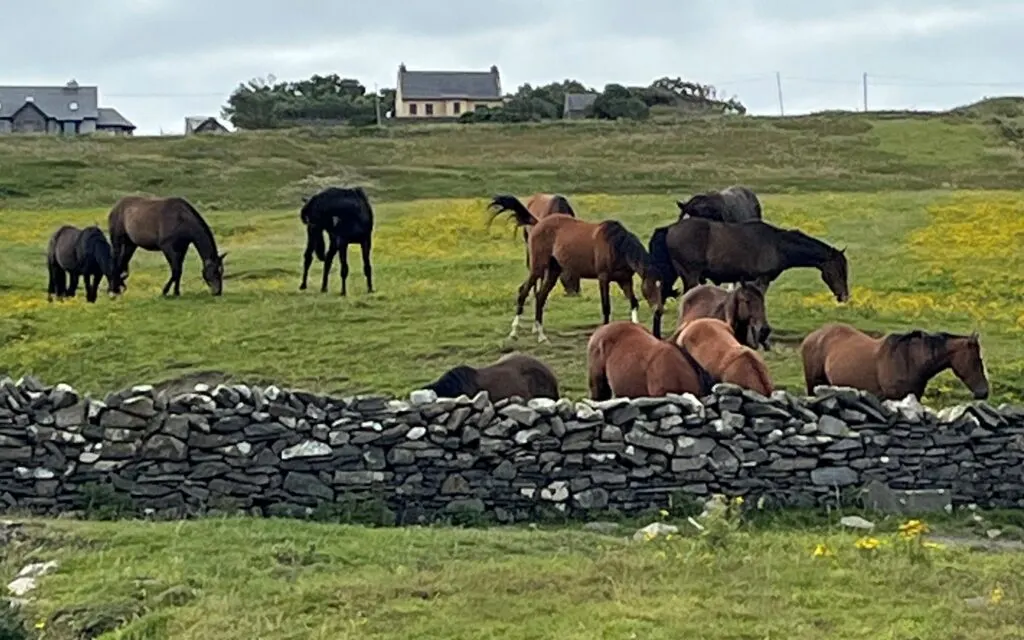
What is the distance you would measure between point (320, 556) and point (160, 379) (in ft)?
28.1

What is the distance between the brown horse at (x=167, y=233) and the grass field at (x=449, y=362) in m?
0.62

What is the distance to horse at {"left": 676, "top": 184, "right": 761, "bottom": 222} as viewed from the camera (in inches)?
977

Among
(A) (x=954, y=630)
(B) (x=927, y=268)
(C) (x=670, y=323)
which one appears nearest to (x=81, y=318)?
(C) (x=670, y=323)

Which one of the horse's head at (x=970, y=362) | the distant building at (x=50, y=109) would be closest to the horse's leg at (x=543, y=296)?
the horse's head at (x=970, y=362)

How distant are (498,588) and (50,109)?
10106 centimetres

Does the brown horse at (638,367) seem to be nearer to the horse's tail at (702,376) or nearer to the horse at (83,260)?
the horse's tail at (702,376)

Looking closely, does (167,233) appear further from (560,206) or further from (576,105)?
(576,105)

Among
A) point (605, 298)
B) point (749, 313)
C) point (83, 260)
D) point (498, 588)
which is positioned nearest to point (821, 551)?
point (498, 588)

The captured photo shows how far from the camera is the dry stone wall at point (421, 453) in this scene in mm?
12883

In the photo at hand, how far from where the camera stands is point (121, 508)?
12750mm

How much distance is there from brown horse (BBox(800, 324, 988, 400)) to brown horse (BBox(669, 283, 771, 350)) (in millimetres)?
1747

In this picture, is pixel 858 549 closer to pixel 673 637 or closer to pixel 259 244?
pixel 673 637

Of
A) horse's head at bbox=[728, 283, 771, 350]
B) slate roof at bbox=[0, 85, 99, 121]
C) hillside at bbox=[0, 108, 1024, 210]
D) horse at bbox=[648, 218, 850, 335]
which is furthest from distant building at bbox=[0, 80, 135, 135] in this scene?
horse's head at bbox=[728, 283, 771, 350]

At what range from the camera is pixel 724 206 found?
25.4 meters
